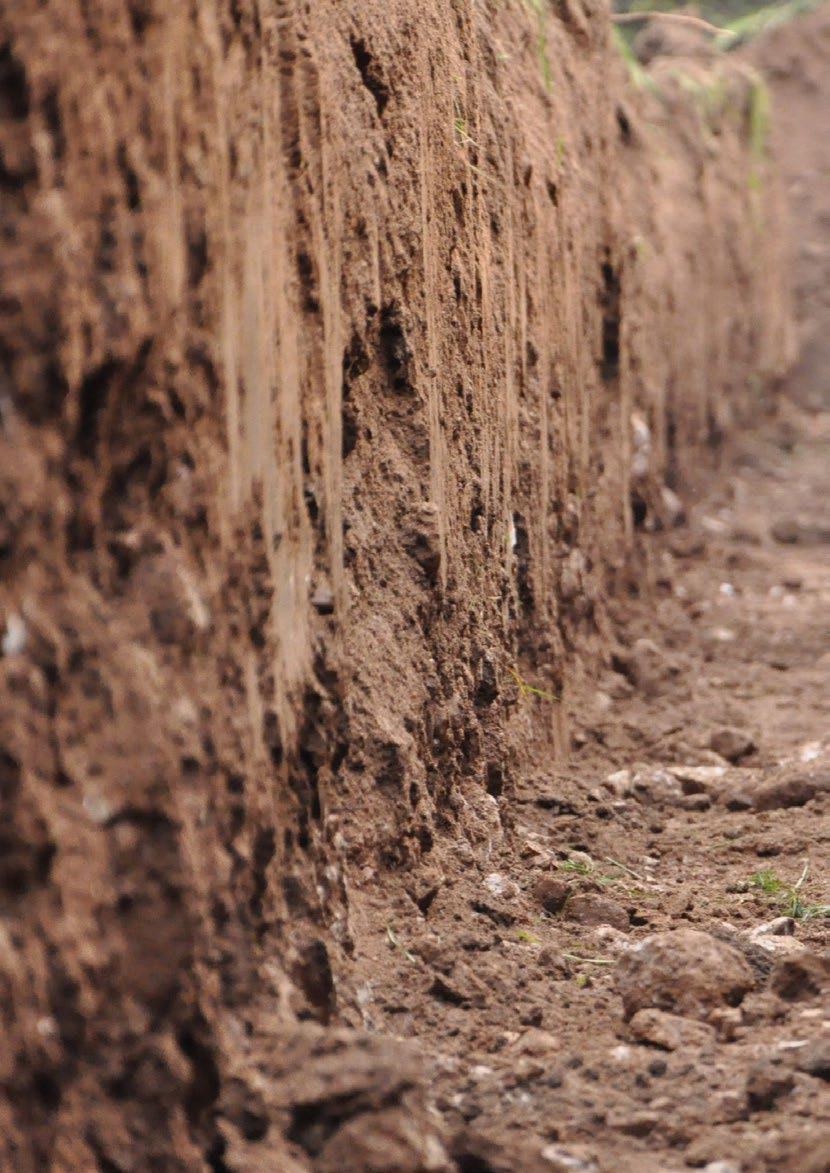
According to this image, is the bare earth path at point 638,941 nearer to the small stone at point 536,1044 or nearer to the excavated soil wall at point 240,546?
the small stone at point 536,1044

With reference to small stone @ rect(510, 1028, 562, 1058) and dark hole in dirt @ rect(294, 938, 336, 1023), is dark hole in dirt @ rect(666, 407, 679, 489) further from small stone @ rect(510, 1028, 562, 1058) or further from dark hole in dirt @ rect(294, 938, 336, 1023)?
dark hole in dirt @ rect(294, 938, 336, 1023)

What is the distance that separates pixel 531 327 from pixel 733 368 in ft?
17.9

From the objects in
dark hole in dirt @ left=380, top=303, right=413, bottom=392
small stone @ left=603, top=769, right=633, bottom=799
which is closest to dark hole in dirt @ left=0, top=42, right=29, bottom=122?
dark hole in dirt @ left=380, top=303, right=413, bottom=392

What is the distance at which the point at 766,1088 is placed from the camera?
1.96 meters

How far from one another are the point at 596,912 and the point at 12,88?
1845mm

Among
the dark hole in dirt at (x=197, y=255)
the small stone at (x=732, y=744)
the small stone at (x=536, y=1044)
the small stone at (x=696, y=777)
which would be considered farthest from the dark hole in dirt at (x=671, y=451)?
the dark hole in dirt at (x=197, y=255)

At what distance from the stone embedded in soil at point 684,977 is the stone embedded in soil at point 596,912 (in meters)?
0.35

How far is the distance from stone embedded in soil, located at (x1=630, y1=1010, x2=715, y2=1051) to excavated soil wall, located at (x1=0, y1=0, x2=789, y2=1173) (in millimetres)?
446

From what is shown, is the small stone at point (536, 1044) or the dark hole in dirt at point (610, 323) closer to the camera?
the small stone at point (536, 1044)

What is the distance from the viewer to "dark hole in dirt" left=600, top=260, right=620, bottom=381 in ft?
16.3

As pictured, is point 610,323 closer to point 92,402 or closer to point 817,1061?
point 817,1061

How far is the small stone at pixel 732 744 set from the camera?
401 cm

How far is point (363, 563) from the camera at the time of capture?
2.58m

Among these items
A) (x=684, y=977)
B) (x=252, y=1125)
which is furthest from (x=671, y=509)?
(x=252, y=1125)
